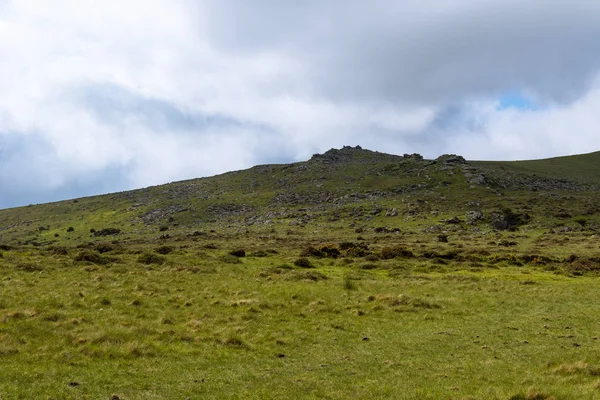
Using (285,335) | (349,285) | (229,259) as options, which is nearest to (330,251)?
(229,259)

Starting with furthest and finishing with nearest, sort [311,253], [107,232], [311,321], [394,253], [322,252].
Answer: [107,232], [322,252], [311,253], [394,253], [311,321]

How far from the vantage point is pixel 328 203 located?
13188 centimetres

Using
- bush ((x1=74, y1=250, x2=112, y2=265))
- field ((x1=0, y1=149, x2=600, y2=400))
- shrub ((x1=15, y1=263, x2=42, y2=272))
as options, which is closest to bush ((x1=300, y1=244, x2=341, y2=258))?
field ((x1=0, y1=149, x2=600, y2=400))

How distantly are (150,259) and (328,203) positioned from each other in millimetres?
86430

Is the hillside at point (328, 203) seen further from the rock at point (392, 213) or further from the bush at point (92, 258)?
the bush at point (92, 258)

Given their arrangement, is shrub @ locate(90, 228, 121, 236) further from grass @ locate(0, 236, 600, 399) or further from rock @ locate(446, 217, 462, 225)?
rock @ locate(446, 217, 462, 225)

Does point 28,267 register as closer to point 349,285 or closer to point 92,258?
point 92,258

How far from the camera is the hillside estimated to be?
4163 inches

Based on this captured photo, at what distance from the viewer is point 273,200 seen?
14088cm

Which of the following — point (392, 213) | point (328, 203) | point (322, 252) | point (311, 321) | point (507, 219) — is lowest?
point (311, 321)

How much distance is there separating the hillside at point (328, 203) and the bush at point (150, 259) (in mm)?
51505

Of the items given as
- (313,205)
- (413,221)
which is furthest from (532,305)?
(313,205)

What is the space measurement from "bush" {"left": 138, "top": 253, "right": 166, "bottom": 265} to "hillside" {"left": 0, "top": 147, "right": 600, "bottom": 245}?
5151cm

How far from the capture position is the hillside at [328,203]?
105750 millimetres
